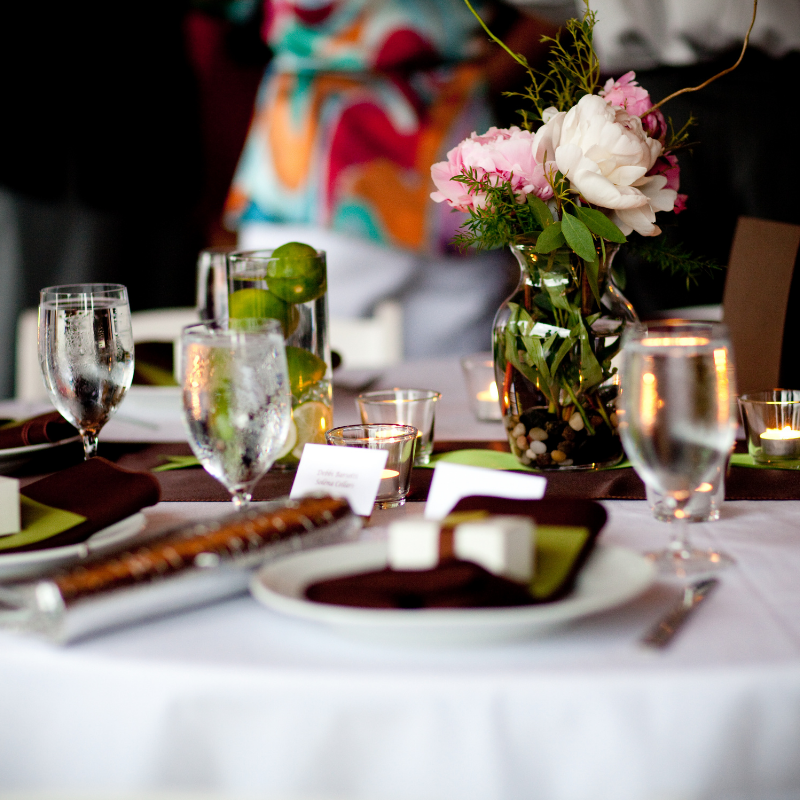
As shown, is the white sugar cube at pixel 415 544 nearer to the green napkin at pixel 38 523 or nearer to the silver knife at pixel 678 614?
the silver knife at pixel 678 614

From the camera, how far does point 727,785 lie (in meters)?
0.55

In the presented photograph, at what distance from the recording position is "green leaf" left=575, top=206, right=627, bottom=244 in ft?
3.10

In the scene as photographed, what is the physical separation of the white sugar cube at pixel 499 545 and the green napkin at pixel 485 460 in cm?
46

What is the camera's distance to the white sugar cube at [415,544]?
0.61 meters

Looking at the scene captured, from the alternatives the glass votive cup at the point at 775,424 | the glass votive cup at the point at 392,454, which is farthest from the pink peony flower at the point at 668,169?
the glass votive cup at the point at 392,454

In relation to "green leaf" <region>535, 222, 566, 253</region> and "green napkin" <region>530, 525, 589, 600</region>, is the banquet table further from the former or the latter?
"green leaf" <region>535, 222, 566, 253</region>

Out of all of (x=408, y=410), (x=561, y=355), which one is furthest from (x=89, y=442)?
(x=561, y=355)

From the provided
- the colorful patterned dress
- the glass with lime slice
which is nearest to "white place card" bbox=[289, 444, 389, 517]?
the glass with lime slice

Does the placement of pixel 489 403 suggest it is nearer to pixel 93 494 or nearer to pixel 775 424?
pixel 775 424

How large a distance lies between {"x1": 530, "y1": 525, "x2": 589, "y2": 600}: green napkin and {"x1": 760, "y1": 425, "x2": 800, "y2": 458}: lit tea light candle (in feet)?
1.53

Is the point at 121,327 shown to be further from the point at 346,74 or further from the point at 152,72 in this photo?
the point at 152,72

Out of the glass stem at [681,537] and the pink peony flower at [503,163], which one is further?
the pink peony flower at [503,163]

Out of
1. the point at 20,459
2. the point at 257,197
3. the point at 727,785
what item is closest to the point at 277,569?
the point at 727,785

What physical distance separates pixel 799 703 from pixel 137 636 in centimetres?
39
